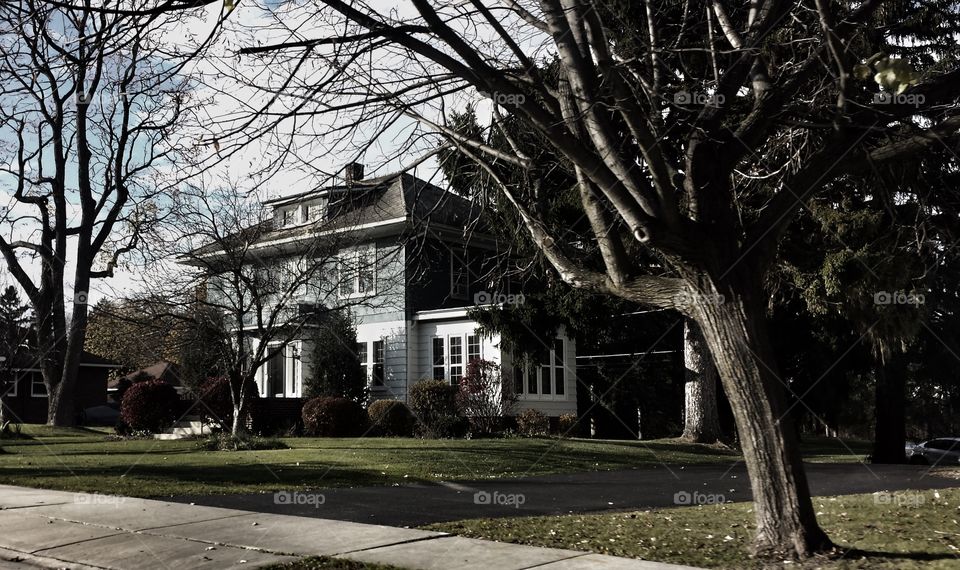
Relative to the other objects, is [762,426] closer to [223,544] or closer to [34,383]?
[223,544]

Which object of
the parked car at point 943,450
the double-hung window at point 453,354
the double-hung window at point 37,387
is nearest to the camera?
the double-hung window at point 453,354

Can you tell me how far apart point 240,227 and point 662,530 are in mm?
15971

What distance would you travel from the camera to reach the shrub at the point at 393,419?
1028 inches

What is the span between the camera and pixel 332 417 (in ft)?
85.7

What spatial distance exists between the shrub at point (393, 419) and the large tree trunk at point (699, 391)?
8093 mm

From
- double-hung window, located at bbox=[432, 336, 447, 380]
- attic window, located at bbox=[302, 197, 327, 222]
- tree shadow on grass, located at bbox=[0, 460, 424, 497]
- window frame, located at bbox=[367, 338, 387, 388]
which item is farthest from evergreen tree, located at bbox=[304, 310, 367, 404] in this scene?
tree shadow on grass, located at bbox=[0, 460, 424, 497]

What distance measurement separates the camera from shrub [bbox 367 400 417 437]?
85.7 feet

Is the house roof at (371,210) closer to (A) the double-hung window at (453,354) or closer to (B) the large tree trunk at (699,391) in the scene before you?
(A) the double-hung window at (453,354)

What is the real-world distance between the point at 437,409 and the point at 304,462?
9831 millimetres

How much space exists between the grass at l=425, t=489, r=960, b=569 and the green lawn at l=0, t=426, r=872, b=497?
5.52 meters

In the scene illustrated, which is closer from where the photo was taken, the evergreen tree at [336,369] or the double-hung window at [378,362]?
the evergreen tree at [336,369]

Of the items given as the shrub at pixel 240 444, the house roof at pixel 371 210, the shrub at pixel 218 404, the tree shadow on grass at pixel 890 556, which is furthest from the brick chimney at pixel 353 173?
the shrub at pixel 218 404

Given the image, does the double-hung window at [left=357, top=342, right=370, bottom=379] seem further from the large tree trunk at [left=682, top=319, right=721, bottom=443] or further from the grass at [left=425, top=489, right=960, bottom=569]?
the grass at [left=425, top=489, right=960, bottom=569]

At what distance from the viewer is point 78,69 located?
26.0 ft
